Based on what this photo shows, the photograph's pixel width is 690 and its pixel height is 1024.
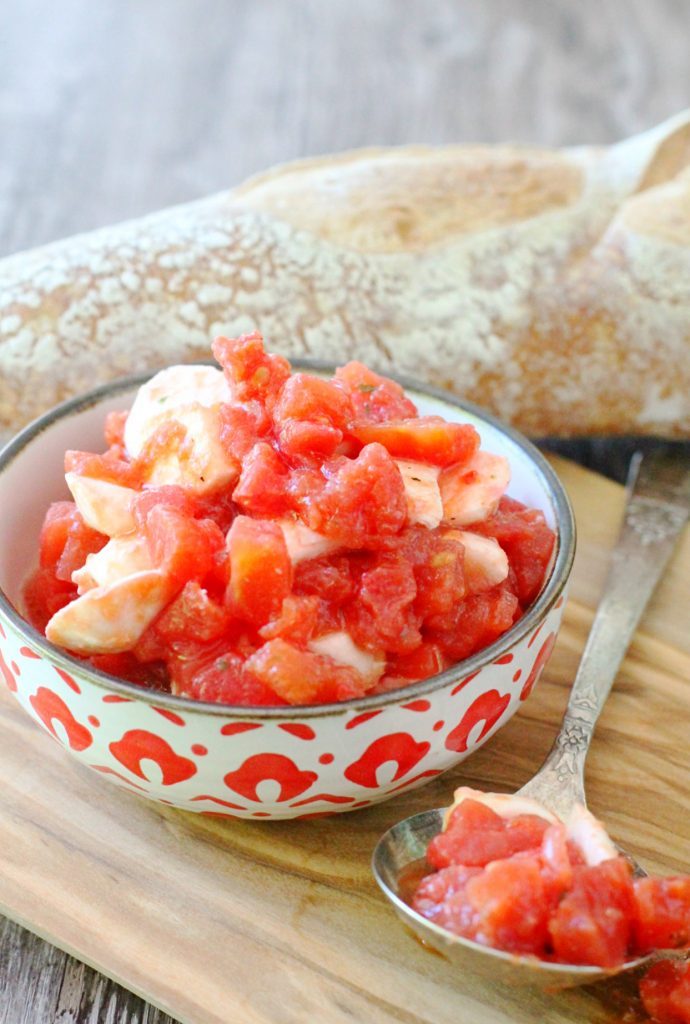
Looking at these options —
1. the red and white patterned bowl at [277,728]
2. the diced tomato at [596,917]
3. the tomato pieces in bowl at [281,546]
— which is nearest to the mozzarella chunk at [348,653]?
the tomato pieces in bowl at [281,546]

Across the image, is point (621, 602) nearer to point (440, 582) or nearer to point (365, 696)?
point (440, 582)

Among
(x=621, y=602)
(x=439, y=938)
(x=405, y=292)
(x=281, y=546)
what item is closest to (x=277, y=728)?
(x=281, y=546)

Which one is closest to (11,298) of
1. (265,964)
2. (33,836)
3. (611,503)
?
(33,836)

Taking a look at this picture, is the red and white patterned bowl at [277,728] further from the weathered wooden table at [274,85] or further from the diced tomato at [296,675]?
the weathered wooden table at [274,85]

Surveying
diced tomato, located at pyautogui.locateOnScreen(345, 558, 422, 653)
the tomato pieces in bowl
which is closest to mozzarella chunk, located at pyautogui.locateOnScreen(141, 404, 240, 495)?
the tomato pieces in bowl

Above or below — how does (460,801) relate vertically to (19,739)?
above

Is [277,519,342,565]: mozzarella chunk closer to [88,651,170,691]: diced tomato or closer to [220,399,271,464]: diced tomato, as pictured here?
[220,399,271,464]: diced tomato

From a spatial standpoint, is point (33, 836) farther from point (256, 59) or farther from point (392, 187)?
point (256, 59)
